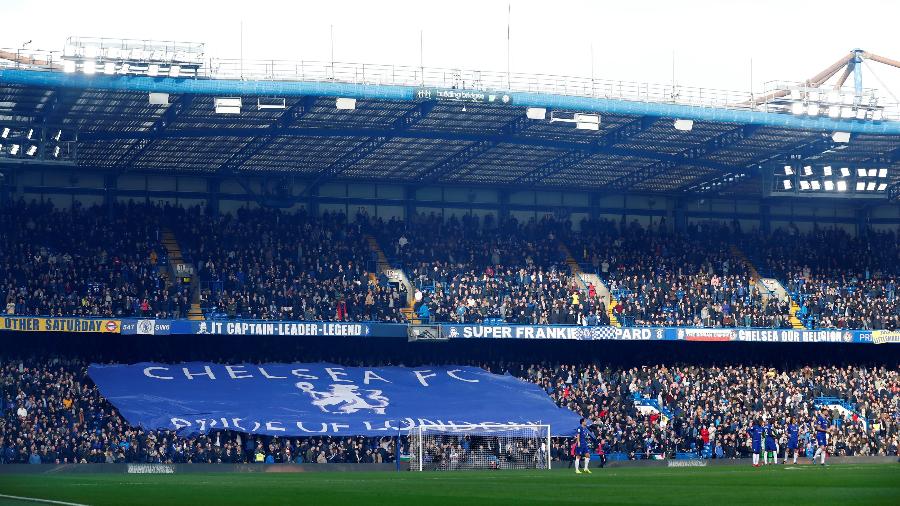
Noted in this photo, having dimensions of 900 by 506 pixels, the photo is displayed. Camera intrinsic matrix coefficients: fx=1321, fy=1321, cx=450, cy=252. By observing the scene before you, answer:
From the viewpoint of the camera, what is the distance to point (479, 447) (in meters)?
50.6

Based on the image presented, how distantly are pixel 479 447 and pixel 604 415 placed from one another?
24.0 ft

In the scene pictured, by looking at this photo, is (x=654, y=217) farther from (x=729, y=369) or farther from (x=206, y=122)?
(x=206, y=122)

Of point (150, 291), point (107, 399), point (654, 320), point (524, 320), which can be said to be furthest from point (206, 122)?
point (654, 320)

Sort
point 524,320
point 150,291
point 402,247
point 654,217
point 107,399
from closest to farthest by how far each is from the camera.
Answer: point 107,399
point 150,291
point 524,320
point 402,247
point 654,217

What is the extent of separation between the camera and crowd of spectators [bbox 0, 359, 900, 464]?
47938 mm

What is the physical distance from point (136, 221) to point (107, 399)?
11493 millimetres

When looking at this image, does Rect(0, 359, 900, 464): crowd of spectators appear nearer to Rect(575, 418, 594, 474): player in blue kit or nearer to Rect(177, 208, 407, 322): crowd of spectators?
Rect(575, 418, 594, 474): player in blue kit

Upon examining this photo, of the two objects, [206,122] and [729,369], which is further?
[729,369]

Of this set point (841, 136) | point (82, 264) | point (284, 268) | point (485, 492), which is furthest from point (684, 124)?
→ point (485, 492)

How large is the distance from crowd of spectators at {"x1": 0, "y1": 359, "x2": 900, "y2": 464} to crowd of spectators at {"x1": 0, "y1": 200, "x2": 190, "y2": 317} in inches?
102

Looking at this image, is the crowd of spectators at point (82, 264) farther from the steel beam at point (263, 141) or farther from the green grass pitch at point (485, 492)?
the green grass pitch at point (485, 492)

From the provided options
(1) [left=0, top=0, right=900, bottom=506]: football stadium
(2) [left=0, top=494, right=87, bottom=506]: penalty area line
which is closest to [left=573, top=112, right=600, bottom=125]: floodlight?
(1) [left=0, top=0, right=900, bottom=506]: football stadium

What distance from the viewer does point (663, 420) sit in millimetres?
56938

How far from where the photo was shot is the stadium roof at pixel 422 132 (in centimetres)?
4991
